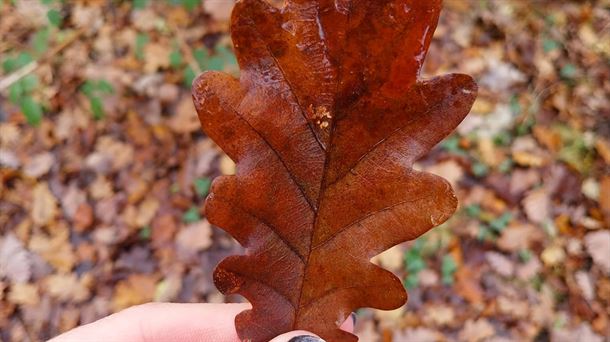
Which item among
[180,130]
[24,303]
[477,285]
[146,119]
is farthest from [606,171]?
[24,303]

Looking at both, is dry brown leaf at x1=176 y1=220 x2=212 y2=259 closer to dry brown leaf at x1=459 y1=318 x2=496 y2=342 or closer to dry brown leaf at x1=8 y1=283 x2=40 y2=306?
dry brown leaf at x1=8 y1=283 x2=40 y2=306

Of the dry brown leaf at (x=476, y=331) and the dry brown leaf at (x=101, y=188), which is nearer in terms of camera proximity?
the dry brown leaf at (x=476, y=331)

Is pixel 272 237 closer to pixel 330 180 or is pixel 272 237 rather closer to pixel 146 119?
pixel 330 180

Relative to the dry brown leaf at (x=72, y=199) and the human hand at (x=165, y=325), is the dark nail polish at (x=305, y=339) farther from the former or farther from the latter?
the dry brown leaf at (x=72, y=199)

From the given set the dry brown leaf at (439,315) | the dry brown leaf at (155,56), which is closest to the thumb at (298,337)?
the dry brown leaf at (439,315)

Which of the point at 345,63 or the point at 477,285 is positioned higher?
the point at 345,63

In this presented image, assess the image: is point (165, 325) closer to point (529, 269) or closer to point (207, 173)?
point (207, 173)
